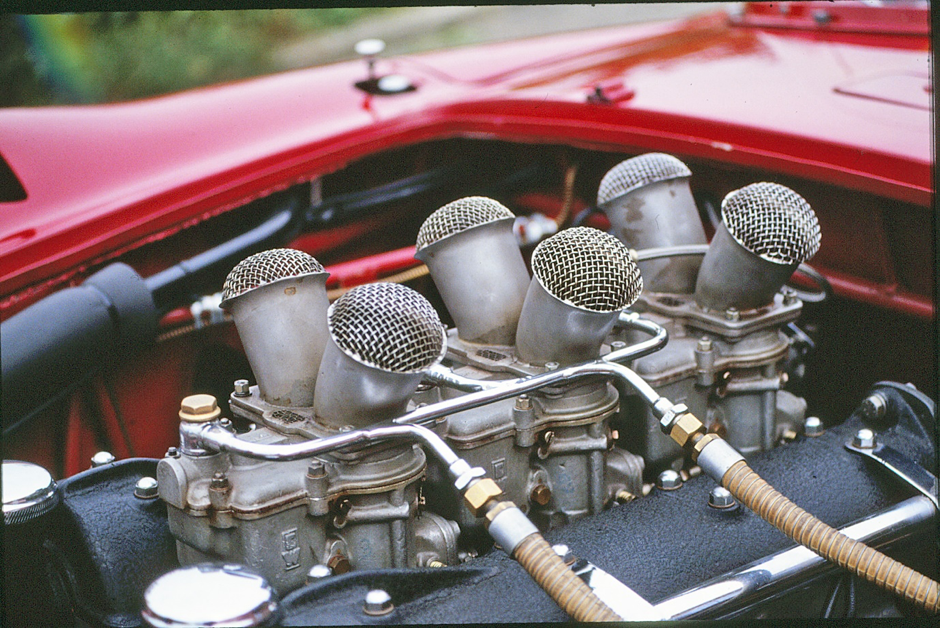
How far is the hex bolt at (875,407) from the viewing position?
47.5 inches

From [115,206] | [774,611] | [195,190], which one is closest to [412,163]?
[195,190]

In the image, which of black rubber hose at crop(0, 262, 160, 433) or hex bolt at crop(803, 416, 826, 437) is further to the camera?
hex bolt at crop(803, 416, 826, 437)

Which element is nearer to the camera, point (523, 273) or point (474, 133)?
point (523, 273)

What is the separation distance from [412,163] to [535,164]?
24cm

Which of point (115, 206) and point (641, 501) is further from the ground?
point (115, 206)

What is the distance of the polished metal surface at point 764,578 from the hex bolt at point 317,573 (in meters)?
0.31

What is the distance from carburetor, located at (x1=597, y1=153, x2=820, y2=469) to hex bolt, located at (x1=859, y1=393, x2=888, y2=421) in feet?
0.31

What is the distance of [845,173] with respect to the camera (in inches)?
51.1

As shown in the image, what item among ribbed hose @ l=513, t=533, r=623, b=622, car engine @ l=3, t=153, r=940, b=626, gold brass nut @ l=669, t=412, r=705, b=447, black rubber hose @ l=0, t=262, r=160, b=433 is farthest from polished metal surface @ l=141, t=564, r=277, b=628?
gold brass nut @ l=669, t=412, r=705, b=447

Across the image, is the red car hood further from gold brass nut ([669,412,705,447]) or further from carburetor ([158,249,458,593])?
gold brass nut ([669,412,705,447])

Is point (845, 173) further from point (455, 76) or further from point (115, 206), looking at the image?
point (115, 206)

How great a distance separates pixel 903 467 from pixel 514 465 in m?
0.48

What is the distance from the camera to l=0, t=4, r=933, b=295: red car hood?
1277 mm

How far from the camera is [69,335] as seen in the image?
3.53 ft
